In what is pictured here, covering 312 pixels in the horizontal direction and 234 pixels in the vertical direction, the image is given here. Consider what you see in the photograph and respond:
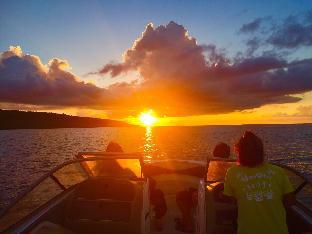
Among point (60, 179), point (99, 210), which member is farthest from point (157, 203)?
point (99, 210)

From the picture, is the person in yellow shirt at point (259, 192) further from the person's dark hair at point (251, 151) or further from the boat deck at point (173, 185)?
the boat deck at point (173, 185)

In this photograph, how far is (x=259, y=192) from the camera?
4.04 m

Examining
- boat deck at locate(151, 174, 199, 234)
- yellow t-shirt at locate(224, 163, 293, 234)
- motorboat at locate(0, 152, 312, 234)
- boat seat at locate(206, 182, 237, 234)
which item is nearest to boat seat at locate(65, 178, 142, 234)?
motorboat at locate(0, 152, 312, 234)

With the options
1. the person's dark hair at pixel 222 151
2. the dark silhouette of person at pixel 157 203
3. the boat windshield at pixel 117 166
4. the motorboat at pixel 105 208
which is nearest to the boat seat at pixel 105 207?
the motorboat at pixel 105 208

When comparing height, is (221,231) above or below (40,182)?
below

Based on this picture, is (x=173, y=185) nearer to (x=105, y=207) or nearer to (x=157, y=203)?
(x=157, y=203)

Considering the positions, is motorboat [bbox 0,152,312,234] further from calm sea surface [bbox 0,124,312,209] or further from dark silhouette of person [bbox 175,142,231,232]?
calm sea surface [bbox 0,124,312,209]

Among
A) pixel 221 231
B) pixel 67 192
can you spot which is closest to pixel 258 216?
pixel 221 231

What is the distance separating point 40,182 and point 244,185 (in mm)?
3561

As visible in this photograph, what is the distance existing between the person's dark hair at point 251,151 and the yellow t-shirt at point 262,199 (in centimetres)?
8

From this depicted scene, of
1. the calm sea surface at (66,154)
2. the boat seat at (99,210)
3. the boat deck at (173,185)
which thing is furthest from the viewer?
the calm sea surface at (66,154)

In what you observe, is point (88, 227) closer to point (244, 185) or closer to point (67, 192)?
point (67, 192)

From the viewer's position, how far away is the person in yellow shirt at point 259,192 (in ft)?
13.2

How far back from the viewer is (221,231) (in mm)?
5598
